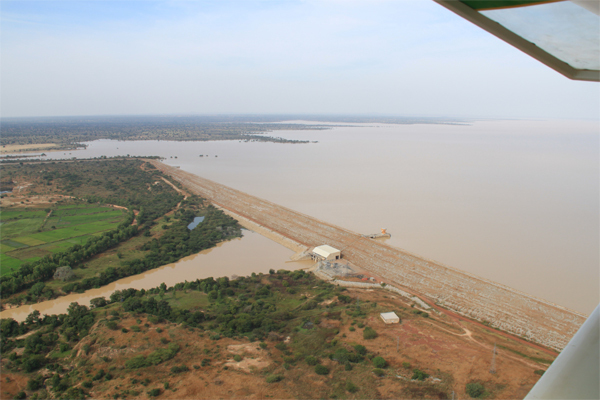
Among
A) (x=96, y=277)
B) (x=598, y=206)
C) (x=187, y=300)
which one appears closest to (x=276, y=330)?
(x=187, y=300)

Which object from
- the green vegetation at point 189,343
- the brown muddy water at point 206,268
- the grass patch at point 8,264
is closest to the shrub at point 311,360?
the green vegetation at point 189,343

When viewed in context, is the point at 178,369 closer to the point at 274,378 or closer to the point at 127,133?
the point at 274,378

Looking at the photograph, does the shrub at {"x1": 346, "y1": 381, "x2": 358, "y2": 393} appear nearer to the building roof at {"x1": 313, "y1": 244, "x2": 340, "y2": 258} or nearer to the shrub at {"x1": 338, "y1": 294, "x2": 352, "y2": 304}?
the shrub at {"x1": 338, "y1": 294, "x2": 352, "y2": 304}

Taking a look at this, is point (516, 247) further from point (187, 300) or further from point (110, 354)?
point (110, 354)

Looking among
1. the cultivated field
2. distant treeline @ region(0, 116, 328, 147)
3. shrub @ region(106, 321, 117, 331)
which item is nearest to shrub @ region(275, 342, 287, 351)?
the cultivated field

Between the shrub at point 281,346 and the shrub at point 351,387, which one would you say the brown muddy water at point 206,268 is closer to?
the shrub at point 281,346

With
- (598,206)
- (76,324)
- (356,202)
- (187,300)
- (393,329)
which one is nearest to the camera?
(393,329)
